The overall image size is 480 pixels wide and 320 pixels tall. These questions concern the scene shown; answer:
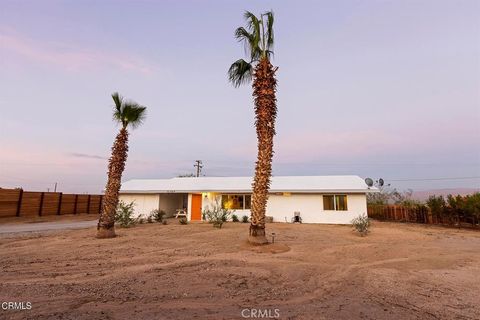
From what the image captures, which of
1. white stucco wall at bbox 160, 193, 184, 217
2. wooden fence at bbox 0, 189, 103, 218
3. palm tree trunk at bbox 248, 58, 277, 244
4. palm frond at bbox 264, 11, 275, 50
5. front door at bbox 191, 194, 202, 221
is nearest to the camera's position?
palm tree trunk at bbox 248, 58, 277, 244

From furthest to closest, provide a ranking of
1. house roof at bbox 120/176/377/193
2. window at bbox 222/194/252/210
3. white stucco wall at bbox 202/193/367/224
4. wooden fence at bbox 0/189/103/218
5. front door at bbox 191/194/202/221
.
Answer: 1. front door at bbox 191/194/202/221
2. window at bbox 222/194/252/210
3. wooden fence at bbox 0/189/103/218
4. house roof at bbox 120/176/377/193
5. white stucco wall at bbox 202/193/367/224

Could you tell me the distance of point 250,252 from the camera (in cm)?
855

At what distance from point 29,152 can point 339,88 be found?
2731cm

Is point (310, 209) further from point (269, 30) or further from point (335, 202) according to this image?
point (269, 30)

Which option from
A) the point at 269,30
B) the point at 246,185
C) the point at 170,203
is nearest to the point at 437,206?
the point at 246,185

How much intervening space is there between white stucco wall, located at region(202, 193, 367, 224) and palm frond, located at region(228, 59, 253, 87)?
11674 mm

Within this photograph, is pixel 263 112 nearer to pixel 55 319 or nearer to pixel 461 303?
pixel 461 303

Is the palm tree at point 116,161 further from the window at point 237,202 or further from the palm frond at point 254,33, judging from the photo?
the window at point 237,202

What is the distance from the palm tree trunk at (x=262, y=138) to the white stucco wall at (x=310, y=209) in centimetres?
1119

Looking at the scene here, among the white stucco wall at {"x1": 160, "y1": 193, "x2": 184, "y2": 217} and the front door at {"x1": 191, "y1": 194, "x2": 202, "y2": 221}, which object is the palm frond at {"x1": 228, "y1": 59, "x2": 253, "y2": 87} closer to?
the front door at {"x1": 191, "y1": 194, "x2": 202, "y2": 221}

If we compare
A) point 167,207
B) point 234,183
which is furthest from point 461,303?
point 167,207

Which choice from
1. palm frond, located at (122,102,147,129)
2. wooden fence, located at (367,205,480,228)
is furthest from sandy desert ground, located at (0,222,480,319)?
wooden fence, located at (367,205,480,228)

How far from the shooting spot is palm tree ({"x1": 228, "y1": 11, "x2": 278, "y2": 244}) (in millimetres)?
9461

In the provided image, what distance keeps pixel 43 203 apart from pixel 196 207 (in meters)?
14.3
